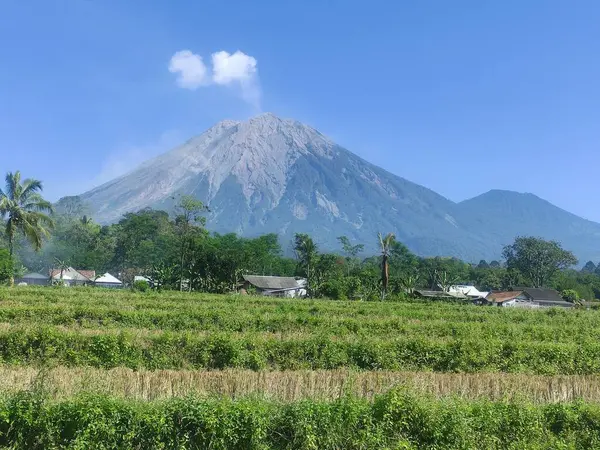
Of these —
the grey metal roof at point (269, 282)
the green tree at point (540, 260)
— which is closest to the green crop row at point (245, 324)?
the grey metal roof at point (269, 282)

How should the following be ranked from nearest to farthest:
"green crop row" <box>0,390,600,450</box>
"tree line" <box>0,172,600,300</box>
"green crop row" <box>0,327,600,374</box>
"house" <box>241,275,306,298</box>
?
"green crop row" <box>0,390,600,450</box> → "green crop row" <box>0,327,600,374</box> → "tree line" <box>0,172,600,300</box> → "house" <box>241,275,306,298</box>

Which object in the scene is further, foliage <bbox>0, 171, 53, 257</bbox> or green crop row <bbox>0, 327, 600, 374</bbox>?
foliage <bbox>0, 171, 53, 257</bbox>

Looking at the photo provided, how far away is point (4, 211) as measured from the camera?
4188 cm

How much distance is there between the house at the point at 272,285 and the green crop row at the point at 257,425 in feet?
204

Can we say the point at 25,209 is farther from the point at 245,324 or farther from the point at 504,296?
the point at 504,296

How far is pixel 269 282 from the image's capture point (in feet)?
250

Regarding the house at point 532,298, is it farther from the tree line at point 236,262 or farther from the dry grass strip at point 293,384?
the dry grass strip at point 293,384

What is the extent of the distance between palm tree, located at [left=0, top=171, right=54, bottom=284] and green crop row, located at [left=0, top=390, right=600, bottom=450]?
125 ft

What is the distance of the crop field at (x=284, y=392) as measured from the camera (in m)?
7.76

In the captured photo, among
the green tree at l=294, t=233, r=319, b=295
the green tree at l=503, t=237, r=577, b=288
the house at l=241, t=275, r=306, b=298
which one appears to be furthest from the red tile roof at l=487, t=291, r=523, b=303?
the green tree at l=503, t=237, r=577, b=288

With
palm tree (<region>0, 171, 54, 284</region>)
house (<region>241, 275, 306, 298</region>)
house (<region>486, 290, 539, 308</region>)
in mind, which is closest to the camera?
palm tree (<region>0, 171, 54, 284</region>)

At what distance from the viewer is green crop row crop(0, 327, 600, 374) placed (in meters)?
14.7

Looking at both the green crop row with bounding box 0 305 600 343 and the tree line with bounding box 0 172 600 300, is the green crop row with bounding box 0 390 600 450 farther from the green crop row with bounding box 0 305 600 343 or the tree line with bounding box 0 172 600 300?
the tree line with bounding box 0 172 600 300

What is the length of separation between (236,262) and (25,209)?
29.6m
